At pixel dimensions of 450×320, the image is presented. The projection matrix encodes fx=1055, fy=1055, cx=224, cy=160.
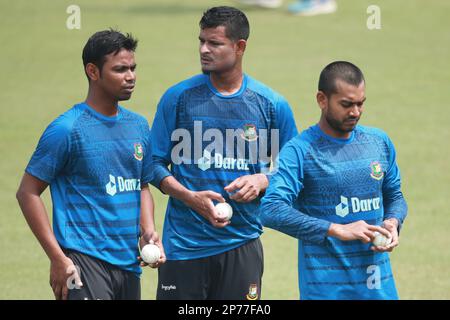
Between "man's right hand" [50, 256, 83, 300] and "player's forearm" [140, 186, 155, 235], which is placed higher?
"player's forearm" [140, 186, 155, 235]

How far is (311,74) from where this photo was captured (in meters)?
20.8

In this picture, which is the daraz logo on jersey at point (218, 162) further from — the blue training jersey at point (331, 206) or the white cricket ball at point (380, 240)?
the white cricket ball at point (380, 240)

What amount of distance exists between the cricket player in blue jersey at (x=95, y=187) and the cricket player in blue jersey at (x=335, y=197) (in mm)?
1054

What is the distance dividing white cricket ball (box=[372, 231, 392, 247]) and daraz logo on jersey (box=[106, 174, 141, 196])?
1761mm

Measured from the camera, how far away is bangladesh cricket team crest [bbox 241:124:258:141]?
786 centimetres

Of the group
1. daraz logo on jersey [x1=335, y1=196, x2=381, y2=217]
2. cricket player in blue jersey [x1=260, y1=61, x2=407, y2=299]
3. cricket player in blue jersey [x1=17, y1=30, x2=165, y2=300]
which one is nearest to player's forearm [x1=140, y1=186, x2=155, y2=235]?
cricket player in blue jersey [x1=17, y1=30, x2=165, y2=300]

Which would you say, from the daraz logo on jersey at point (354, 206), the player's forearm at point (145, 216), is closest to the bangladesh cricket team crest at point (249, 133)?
the player's forearm at point (145, 216)

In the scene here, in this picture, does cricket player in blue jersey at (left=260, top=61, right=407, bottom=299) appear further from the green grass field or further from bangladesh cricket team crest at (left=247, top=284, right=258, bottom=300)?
the green grass field

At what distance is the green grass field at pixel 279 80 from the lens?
12.0 meters

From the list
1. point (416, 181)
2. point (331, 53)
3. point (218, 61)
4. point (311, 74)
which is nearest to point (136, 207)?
point (218, 61)

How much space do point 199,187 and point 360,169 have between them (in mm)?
1409

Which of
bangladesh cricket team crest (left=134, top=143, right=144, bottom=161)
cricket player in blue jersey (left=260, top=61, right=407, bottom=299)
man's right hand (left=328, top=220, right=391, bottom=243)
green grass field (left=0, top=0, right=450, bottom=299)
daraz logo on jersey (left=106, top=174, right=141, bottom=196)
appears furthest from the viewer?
green grass field (left=0, top=0, right=450, bottom=299)

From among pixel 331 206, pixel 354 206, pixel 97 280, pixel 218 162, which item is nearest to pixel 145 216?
pixel 97 280

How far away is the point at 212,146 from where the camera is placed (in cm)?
782
